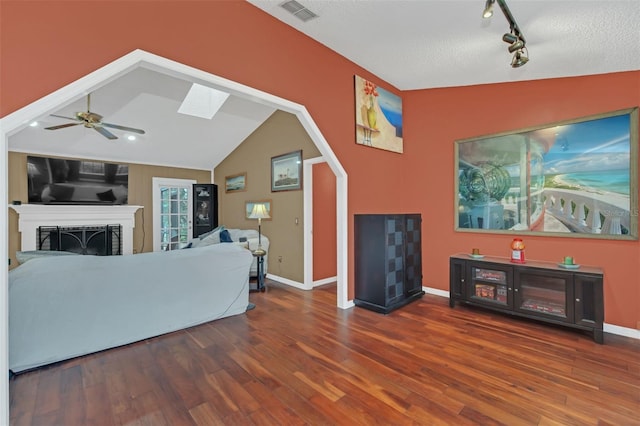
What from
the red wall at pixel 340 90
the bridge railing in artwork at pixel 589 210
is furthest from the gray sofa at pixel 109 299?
the bridge railing in artwork at pixel 589 210

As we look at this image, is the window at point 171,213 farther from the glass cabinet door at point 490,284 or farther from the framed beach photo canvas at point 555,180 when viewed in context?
the framed beach photo canvas at point 555,180

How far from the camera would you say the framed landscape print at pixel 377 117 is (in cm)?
366

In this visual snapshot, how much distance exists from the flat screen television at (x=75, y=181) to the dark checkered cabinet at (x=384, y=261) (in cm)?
537

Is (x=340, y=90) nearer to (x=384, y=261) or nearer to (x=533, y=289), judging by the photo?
(x=384, y=261)

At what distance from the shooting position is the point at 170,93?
14.7 feet

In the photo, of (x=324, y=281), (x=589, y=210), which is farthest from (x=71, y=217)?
(x=589, y=210)

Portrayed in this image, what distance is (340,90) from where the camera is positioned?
3430mm

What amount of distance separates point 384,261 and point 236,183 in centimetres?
422

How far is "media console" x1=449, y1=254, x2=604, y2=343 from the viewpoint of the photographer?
263cm

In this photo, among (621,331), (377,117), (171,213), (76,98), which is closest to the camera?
(76,98)

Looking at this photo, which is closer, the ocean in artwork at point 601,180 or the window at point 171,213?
the ocean in artwork at point 601,180

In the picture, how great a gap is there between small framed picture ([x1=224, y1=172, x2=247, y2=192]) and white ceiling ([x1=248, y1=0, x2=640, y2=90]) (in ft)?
11.7

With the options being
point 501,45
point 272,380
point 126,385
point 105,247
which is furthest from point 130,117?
point 501,45

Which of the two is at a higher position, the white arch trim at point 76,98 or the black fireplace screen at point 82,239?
the white arch trim at point 76,98
